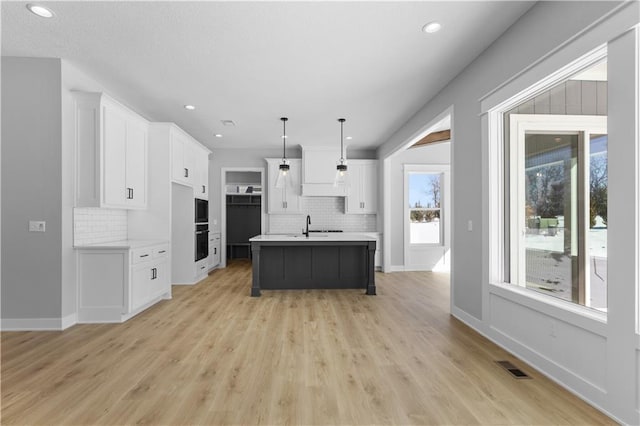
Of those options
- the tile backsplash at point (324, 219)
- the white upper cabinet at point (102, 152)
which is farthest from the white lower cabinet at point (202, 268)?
the white upper cabinet at point (102, 152)

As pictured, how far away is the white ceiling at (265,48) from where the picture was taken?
252cm

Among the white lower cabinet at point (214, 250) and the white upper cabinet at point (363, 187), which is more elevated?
the white upper cabinet at point (363, 187)

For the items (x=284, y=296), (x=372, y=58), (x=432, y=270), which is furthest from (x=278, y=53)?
(x=432, y=270)

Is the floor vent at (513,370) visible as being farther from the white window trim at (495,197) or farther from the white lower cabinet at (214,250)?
the white lower cabinet at (214,250)

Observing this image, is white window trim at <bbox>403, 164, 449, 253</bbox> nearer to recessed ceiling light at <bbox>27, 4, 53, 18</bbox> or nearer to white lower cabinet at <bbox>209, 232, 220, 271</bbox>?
white lower cabinet at <bbox>209, 232, 220, 271</bbox>

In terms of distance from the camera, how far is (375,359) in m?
2.64

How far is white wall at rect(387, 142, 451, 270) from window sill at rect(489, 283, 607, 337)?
415 cm

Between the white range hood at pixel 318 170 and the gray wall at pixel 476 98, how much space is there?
2.95 meters

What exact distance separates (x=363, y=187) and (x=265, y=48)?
15.4ft

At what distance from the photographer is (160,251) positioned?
4.52 m

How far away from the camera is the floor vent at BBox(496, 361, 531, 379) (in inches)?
92.0

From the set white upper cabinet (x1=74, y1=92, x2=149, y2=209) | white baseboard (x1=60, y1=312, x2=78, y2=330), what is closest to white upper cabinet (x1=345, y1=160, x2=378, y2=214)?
white upper cabinet (x1=74, y1=92, x2=149, y2=209)

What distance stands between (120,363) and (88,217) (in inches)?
82.1

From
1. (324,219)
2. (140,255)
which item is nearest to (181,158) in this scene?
(140,255)
